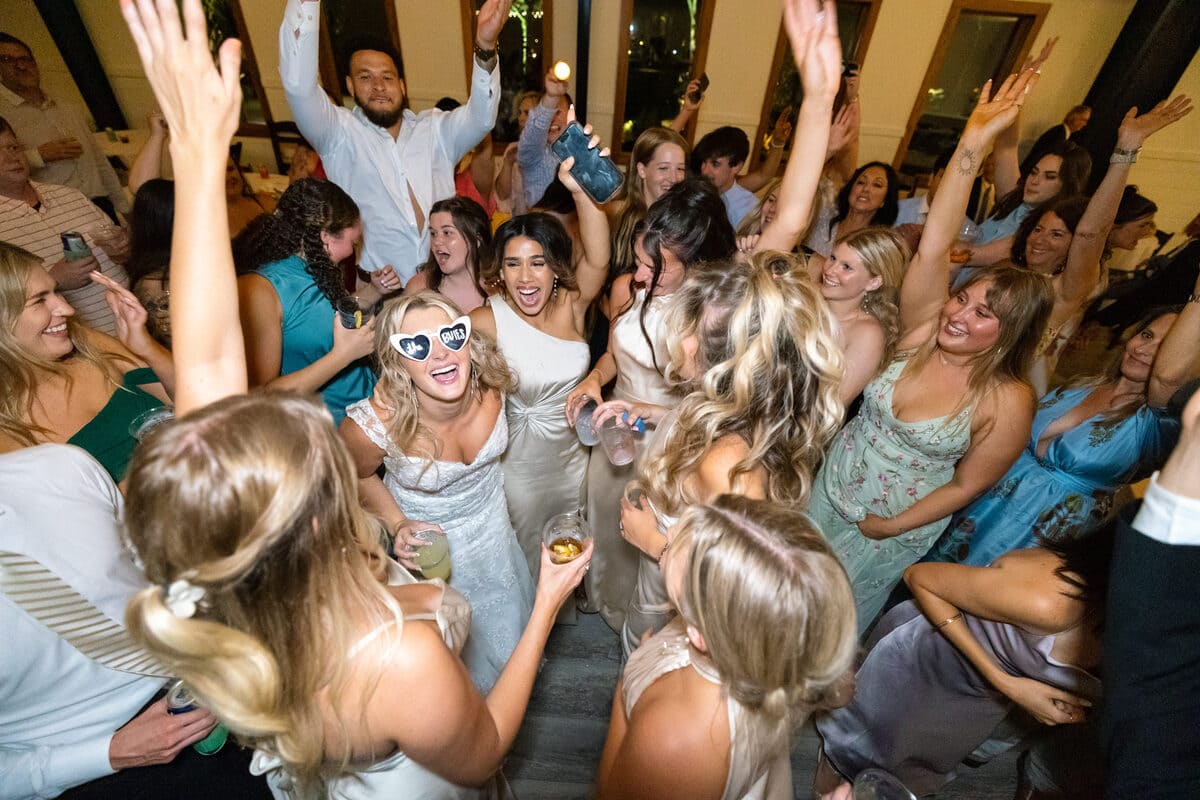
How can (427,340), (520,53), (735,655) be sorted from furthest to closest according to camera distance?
(520,53), (427,340), (735,655)

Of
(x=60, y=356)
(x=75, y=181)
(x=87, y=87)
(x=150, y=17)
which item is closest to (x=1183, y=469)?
(x=150, y=17)

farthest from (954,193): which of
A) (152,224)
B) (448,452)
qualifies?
(152,224)

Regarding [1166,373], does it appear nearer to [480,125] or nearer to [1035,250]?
A: [1035,250]

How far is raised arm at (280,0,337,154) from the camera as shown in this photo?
2607 millimetres

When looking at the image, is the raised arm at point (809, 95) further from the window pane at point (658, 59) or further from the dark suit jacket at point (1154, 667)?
the window pane at point (658, 59)

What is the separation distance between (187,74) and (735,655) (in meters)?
1.46

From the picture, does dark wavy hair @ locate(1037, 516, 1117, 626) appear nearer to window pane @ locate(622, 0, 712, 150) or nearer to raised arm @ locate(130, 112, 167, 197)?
raised arm @ locate(130, 112, 167, 197)

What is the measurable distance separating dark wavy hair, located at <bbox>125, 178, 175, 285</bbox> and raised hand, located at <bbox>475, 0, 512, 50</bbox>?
162 cm

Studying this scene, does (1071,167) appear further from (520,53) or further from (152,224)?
(520,53)

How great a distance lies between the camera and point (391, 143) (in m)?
3.44

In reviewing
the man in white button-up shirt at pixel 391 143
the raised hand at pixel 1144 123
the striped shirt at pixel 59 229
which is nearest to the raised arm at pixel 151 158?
the striped shirt at pixel 59 229

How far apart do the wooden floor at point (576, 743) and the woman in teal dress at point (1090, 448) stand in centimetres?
95

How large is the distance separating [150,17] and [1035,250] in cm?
428

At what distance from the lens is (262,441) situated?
33.2 inches
